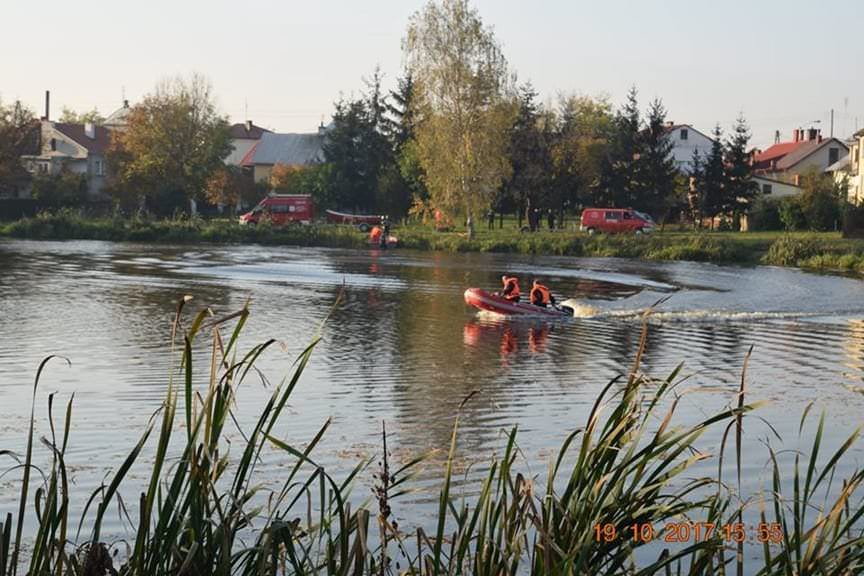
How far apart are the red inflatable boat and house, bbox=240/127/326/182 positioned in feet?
278

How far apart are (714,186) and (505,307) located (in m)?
48.2

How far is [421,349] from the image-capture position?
85.4ft

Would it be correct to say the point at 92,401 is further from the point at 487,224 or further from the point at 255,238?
the point at 487,224

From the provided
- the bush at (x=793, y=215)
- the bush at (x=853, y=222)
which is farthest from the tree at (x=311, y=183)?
the bush at (x=853, y=222)

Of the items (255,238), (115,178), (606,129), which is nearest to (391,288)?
(255,238)

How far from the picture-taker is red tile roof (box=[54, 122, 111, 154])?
11776 centimetres

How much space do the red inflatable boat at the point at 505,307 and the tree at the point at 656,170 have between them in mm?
46871

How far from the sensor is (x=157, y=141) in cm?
9281

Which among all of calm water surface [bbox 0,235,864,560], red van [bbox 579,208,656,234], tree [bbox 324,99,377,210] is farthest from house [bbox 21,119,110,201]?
calm water surface [bbox 0,235,864,560]

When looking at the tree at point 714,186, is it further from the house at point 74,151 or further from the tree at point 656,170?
the house at point 74,151

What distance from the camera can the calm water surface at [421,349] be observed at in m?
16.2

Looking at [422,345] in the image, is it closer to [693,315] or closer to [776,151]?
[693,315]

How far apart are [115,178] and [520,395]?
81.1 metres

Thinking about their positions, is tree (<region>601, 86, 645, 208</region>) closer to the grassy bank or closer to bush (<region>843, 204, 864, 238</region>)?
the grassy bank
